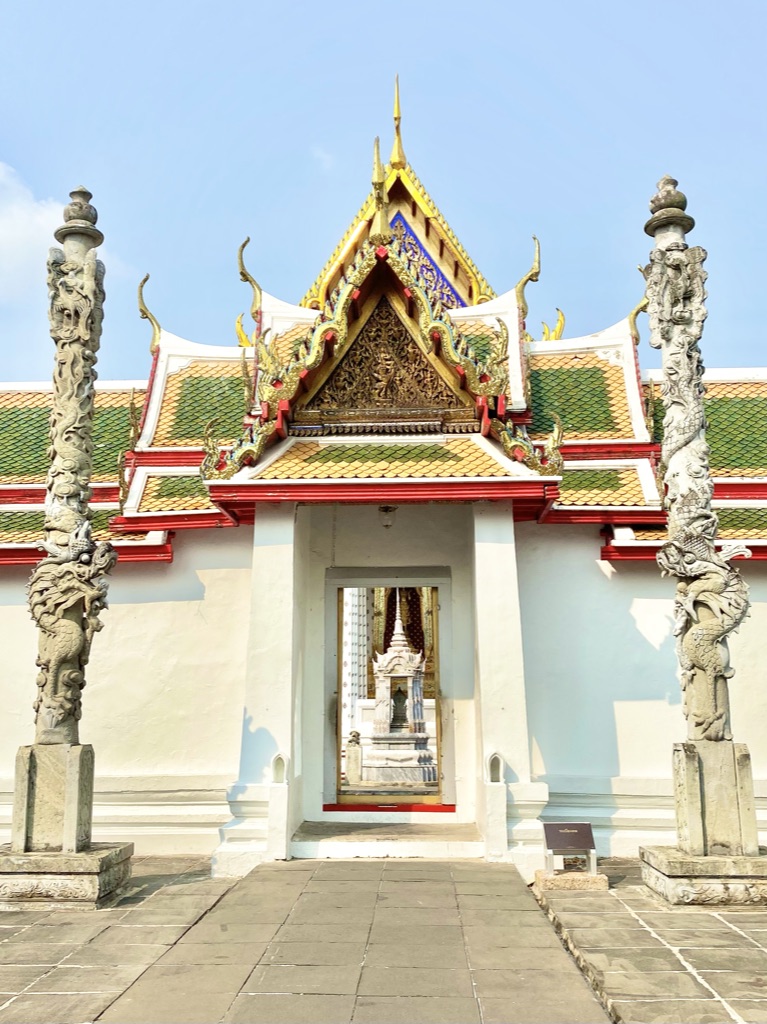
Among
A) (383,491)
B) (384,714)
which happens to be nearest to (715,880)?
(383,491)

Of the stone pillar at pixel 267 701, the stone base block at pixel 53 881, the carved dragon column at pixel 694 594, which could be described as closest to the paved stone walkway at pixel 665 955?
the carved dragon column at pixel 694 594

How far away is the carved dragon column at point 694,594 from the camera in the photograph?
17.2ft

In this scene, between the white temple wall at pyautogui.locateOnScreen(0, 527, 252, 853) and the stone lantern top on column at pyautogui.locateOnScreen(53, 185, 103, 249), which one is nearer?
the stone lantern top on column at pyautogui.locateOnScreen(53, 185, 103, 249)

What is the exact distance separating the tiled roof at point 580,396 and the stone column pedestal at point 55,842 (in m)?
5.49

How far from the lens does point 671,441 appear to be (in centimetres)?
596

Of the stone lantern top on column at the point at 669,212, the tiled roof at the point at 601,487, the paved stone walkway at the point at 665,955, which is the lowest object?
the paved stone walkway at the point at 665,955

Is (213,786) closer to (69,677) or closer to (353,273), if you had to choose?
(69,677)

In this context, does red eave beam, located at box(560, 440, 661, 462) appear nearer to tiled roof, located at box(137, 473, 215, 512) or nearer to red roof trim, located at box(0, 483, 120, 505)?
tiled roof, located at box(137, 473, 215, 512)

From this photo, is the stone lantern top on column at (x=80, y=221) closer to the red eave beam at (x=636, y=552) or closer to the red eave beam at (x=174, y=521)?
the red eave beam at (x=174, y=521)

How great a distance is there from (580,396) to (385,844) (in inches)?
196

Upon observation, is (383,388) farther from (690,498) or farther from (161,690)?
(161,690)

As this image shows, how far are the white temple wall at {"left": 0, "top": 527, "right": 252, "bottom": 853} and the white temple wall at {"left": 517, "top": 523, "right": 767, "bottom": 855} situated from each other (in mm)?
2604

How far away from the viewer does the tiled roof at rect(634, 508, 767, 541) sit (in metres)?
7.59

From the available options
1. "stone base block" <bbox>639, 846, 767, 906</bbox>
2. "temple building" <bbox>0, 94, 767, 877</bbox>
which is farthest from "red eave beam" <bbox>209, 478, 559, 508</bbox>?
"stone base block" <bbox>639, 846, 767, 906</bbox>
